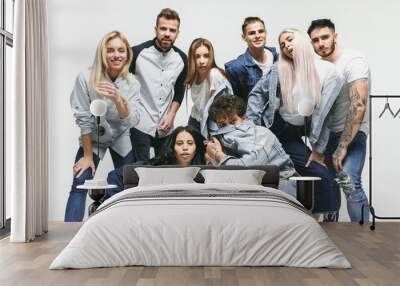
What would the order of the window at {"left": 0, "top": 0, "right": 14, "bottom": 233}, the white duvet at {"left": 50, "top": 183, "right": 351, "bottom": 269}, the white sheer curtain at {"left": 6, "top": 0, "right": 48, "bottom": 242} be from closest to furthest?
the white duvet at {"left": 50, "top": 183, "right": 351, "bottom": 269}
the white sheer curtain at {"left": 6, "top": 0, "right": 48, "bottom": 242}
the window at {"left": 0, "top": 0, "right": 14, "bottom": 233}

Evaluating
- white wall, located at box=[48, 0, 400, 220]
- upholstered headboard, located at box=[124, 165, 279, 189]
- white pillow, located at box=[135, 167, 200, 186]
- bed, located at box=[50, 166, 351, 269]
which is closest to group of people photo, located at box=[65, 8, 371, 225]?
white wall, located at box=[48, 0, 400, 220]

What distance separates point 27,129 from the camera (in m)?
6.36

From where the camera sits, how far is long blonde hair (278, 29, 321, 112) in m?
7.92

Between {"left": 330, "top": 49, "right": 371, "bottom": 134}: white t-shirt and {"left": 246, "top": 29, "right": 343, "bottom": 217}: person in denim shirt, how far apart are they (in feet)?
0.27

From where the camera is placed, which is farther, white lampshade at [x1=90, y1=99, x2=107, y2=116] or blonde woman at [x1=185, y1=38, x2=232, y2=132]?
blonde woman at [x1=185, y1=38, x2=232, y2=132]

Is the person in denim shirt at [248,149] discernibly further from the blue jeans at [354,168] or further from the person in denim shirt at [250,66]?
the blue jeans at [354,168]

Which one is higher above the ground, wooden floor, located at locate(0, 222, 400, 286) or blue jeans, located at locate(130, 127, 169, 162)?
blue jeans, located at locate(130, 127, 169, 162)

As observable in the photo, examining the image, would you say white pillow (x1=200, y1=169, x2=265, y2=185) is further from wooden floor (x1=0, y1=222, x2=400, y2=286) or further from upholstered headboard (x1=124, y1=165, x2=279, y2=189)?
wooden floor (x1=0, y1=222, x2=400, y2=286)

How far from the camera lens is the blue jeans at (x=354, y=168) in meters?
7.88

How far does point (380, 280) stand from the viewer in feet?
14.2

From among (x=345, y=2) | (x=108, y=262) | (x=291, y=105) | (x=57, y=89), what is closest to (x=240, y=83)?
(x=291, y=105)

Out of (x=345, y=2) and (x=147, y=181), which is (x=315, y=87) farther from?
(x=147, y=181)

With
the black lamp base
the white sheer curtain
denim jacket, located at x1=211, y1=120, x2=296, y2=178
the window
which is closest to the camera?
the white sheer curtain

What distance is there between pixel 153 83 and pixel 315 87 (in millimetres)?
2203
